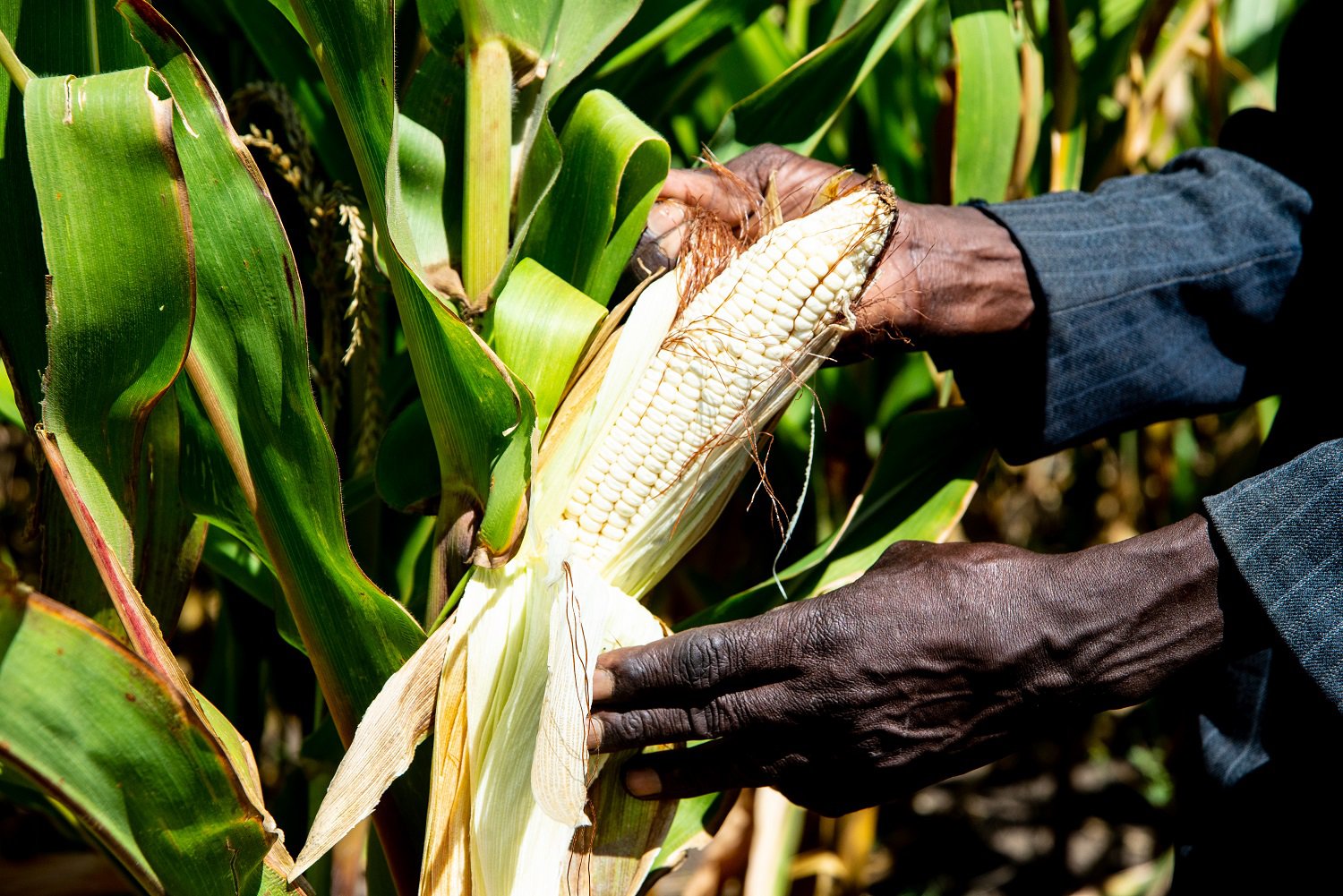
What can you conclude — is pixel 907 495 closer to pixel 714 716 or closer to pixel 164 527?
pixel 714 716

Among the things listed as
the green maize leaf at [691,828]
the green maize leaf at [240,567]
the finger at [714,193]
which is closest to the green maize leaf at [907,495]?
the green maize leaf at [691,828]

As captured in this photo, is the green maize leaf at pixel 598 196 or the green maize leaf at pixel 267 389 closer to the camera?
the green maize leaf at pixel 267 389

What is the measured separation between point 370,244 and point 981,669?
1.87ft

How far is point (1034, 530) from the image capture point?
181 centimetres

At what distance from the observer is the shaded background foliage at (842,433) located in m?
0.86

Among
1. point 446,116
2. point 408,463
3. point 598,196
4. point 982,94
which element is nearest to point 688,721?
point 408,463

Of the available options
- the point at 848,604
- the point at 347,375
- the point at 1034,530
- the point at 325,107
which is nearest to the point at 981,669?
the point at 848,604

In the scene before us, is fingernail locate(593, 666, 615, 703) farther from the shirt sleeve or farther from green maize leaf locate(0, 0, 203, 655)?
the shirt sleeve

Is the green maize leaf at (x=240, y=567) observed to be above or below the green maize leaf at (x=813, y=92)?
below

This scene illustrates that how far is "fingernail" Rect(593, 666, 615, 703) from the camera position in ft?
2.24

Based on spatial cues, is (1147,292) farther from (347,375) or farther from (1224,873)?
(347,375)

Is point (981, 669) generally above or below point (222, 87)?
below

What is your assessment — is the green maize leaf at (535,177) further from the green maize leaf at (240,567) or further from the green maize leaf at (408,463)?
the green maize leaf at (240,567)

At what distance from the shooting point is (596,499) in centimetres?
71
